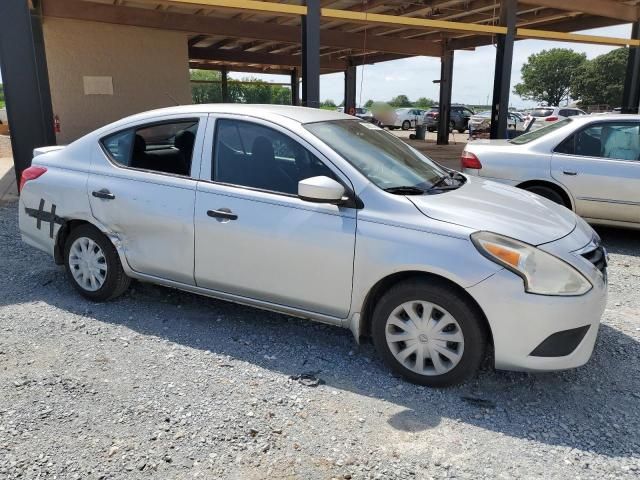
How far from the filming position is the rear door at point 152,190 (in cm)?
373

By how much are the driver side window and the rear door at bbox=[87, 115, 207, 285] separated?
193mm

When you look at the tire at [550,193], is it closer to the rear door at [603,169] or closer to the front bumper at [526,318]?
the rear door at [603,169]

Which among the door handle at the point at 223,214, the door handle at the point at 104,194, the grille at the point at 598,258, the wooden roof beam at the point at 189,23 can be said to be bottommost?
the grille at the point at 598,258

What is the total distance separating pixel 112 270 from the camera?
414cm

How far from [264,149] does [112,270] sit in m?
1.60

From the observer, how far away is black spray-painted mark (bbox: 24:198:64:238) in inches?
169

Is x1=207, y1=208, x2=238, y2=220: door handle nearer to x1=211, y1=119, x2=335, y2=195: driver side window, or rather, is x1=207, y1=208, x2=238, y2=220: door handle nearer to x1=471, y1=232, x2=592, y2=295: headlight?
x1=211, y1=119, x2=335, y2=195: driver side window

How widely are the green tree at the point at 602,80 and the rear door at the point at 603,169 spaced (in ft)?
246

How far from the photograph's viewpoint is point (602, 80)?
78.2 metres

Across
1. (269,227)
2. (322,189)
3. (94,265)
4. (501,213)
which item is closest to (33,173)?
(94,265)

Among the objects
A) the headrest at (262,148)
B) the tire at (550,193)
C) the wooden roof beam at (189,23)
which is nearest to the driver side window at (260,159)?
the headrest at (262,148)

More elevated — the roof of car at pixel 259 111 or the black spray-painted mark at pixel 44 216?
the roof of car at pixel 259 111

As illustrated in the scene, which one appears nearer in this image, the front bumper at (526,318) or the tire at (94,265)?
the front bumper at (526,318)

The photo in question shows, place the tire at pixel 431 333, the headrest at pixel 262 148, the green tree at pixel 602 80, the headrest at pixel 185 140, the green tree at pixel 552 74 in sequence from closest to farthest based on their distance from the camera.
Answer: the tire at pixel 431 333, the headrest at pixel 262 148, the headrest at pixel 185 140, the green tree at pixel 602 80, the green tree at pixel 552 74
